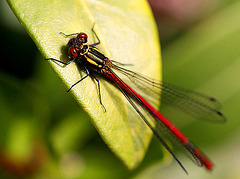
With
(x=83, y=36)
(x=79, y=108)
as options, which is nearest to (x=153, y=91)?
(x=79, y=108)

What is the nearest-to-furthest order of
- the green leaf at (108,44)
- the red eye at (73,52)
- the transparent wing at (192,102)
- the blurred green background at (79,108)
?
1. the green leaf at (108,44)
2. the red eye at (73,52)
3. the blurred green background at (79,108)
4. the transparent wing at (192,102)

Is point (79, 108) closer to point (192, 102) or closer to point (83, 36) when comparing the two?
point (83, 36)

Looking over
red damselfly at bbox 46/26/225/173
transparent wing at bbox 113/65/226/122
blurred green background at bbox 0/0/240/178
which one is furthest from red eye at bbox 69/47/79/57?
transparent wing at bbox 113/65/226/122

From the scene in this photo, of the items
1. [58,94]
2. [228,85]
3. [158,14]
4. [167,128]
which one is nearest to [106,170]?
[167,128]

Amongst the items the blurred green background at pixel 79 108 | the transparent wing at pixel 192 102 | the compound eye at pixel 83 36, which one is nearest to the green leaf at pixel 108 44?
the compound eye at pixel 83 36

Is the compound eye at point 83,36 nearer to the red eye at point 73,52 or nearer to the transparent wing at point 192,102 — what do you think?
the red eye at point 73,52

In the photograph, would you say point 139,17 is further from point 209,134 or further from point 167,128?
point 209,134
